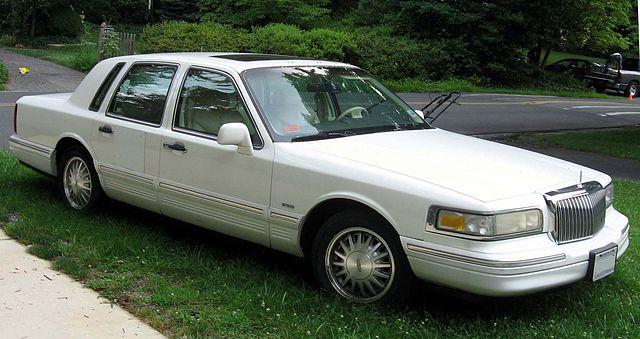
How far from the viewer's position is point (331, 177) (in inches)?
169

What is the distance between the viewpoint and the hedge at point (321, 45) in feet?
73.7

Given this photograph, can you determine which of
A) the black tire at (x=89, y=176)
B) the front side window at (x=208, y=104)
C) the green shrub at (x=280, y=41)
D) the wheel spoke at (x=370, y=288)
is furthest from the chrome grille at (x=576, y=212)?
the green shrub at (x=280, y=41)

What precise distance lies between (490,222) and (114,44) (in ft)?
64.1

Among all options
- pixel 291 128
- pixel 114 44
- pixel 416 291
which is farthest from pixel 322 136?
pixel 114 44

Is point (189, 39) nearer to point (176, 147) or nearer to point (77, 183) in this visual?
point (77, 183)

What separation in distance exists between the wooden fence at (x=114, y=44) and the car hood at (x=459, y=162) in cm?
1704

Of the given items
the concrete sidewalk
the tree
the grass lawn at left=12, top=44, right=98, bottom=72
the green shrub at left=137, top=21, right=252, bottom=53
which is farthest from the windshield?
the tree

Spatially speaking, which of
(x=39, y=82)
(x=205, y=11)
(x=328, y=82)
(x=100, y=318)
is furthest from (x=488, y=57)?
(x=100, y=318)

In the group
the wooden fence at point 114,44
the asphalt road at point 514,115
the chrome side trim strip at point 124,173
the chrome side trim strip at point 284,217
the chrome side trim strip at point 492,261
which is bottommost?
the asphalt road at point 514,115

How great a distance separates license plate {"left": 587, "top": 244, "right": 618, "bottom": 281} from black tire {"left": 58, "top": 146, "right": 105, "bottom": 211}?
3.86m

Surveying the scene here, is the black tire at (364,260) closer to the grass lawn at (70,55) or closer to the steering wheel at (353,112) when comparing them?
the steering wheel at (353,112)

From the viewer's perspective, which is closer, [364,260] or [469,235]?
[469,235]

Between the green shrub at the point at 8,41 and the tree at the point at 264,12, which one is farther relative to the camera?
the green shrub at the point at 8,41

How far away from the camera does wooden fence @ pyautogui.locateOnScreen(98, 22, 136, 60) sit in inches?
814
